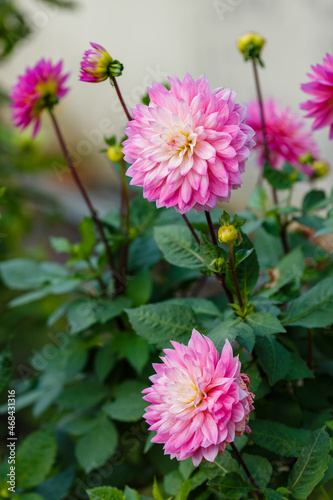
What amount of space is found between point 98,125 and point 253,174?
3.27 ft

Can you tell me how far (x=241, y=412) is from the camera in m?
0.39

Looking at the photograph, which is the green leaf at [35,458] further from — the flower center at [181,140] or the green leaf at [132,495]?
the flower center at [181,140]

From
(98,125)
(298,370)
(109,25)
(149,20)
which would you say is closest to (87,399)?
(298,370)

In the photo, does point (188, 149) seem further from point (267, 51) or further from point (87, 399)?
point (267, 51)

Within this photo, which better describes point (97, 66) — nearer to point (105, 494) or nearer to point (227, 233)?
point (227, 233)

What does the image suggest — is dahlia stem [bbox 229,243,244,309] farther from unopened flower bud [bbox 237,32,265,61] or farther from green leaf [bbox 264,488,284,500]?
unopened flower bud [bbox 237,32,265,61]

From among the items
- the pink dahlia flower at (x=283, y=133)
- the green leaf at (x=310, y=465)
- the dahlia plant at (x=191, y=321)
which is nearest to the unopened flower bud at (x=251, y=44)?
the dahlia plant at (x=191, y=321)

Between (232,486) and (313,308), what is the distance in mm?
183

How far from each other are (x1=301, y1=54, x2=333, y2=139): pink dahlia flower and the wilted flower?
20 centimetres

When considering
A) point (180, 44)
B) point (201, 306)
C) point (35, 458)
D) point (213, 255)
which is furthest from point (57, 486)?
point (180, 44)

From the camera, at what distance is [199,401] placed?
404 mm

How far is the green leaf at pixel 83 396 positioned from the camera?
2.32 ft

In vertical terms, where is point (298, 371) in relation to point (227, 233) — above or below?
below

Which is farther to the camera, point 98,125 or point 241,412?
point 98,125
